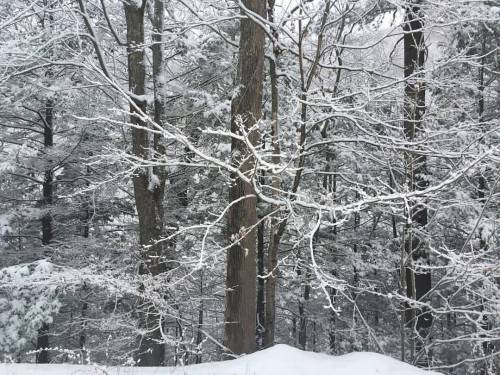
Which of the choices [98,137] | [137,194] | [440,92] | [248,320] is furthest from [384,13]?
[98,137]

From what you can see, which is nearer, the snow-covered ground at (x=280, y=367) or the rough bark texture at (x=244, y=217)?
the snow-covered ground at (x=280, y=367)

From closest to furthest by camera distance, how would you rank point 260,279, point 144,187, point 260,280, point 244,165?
point 244,165
point 144,187
point 260,280
point 260,279

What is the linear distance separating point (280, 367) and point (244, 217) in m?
2.30

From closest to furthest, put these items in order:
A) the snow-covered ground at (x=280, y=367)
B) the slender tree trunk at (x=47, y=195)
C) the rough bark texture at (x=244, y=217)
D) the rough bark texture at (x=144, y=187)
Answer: the snow-covered ground at (x=280, y=367)
the rough bark texture at (x=244, y=217)
the rough bark texture at (x=144, y=187)
the slender tree trunk at (x=47, y=195)

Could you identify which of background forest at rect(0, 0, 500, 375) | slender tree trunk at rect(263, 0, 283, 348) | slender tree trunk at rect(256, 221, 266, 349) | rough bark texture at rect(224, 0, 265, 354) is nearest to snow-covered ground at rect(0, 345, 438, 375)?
background forest at rect(0, 0, 500, 375)

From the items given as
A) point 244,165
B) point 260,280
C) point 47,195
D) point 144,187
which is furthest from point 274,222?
point 47,195

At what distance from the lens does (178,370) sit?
14.4ft

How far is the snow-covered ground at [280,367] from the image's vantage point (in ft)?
12.6

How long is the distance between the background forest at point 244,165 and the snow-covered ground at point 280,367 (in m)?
0.50

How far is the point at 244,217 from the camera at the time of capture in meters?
5.83

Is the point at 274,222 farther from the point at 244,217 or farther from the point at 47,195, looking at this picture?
the point at 47,195

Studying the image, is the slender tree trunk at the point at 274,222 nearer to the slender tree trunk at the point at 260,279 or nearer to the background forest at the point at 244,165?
the background forest at the point at 244,165

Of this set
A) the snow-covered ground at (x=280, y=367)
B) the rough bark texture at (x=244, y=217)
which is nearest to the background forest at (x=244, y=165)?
the rough bark texture at (x=244, y=217)

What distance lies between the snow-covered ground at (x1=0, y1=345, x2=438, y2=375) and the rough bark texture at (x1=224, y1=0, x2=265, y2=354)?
140 centimetres
